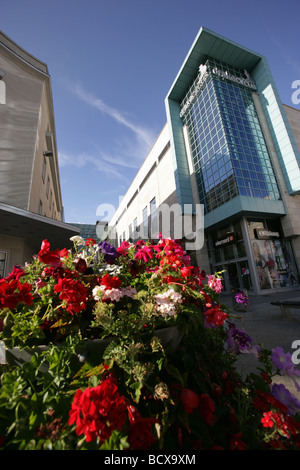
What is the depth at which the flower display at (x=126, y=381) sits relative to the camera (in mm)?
615

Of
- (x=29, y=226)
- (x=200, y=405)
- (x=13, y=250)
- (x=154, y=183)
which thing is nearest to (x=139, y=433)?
(x=200, y=405)

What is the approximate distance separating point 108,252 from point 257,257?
14.9 m

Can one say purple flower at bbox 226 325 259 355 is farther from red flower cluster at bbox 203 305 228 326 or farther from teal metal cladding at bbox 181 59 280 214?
teal metal cladding at bbox 181 59 280 214

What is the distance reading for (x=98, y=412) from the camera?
0.61m

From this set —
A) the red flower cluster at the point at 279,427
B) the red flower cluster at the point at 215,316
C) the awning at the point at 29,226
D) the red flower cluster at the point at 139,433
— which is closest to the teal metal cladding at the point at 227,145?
the awning at the point at 29,226

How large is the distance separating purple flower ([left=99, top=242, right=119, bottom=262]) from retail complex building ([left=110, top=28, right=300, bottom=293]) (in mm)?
14062

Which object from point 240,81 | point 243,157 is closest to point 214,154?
point 243,157

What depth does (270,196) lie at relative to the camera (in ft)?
48.9

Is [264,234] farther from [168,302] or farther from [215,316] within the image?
[168,302]

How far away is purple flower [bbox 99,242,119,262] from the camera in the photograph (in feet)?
4.87

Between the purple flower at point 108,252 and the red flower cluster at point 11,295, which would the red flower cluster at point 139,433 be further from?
the purple flower at point 108,252

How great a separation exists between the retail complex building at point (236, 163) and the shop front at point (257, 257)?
0.24 ft
